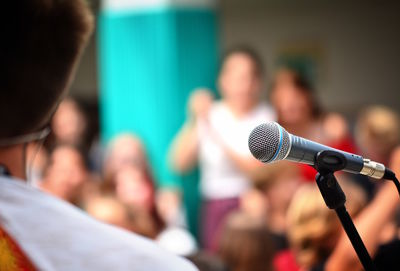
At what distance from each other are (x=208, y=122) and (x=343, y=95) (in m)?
6.21

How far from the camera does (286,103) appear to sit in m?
3.82

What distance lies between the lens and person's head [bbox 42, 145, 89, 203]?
13.1 ft

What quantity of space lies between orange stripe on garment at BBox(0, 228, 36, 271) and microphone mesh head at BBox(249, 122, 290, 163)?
43cm

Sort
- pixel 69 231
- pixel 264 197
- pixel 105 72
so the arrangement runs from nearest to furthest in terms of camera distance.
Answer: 1. pixel 69 231
2. pixel 264 197
3. pixel 105 72

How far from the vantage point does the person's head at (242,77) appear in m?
3.88

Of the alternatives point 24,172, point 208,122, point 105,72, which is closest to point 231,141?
point 208,122

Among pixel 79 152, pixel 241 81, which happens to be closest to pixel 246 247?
pixel 241 81

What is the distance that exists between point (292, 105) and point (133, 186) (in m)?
0.96

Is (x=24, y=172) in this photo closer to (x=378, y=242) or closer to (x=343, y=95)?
(x=378, y=242)

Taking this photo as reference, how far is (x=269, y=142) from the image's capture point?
120cm

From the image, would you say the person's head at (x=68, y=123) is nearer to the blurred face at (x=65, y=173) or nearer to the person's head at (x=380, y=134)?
the blurred face at (x=65, y=173)

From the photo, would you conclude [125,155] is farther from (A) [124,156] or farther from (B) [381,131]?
(B) [381,131]

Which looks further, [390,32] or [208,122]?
[390,32]

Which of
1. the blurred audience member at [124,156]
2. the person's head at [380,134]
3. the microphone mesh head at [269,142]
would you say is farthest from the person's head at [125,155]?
the microphone mesh head at [269,142]
